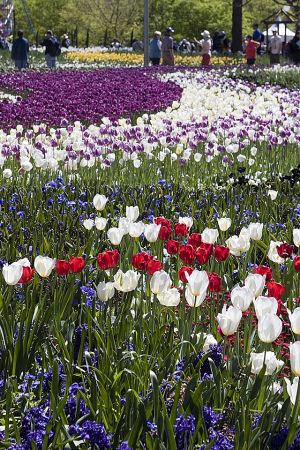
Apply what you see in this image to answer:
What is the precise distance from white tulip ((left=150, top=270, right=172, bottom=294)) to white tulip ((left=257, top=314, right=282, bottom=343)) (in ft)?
2.04

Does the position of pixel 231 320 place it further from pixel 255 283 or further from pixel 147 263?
pixel 147 263

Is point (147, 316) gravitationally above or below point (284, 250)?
below

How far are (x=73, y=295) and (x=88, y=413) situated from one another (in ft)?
4.10

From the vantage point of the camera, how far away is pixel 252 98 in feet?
56.0

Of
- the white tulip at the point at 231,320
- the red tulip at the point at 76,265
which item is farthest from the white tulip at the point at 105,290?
the white tulip at the point at 231,320

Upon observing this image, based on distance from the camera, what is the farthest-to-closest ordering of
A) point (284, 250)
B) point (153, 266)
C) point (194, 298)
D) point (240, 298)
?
point (284, 250)
point (153, 266)
point (194, 298)
point (240, 298)

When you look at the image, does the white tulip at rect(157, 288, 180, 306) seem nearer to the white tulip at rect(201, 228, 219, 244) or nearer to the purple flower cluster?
the white tulip at rect(201, 228, 219, 244)

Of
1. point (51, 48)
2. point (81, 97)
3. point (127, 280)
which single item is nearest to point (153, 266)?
point (127, 280)

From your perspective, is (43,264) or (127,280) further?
(43,264)

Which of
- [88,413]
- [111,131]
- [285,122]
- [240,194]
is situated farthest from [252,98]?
[88,413]

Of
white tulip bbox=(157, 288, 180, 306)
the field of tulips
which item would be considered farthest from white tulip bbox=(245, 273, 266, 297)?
white tulip bbox=(157, 288, 180, 306)

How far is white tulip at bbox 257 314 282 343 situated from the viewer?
9.15ft

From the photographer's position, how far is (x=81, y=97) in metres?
17.1

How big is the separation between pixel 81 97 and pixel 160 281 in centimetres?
1408
